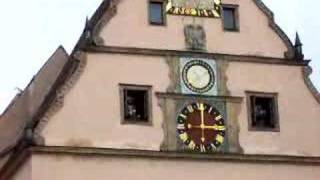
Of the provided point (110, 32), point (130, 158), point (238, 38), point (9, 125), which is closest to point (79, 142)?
point (130, 158)

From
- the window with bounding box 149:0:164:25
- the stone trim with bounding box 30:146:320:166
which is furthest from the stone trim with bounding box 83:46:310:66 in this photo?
the stone trim with bounding box 30:146:320:166

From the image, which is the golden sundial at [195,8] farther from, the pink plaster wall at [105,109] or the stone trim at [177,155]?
the stone trim at [177,155]

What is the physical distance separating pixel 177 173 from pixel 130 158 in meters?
1.28

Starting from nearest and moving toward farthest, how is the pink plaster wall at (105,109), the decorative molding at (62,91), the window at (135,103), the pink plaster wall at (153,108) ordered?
the decorative molding at (62,91), the pink plaster wall at (105,109), the pink plaster wall at (153,108), the window at (135,103)

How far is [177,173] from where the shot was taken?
28.1m

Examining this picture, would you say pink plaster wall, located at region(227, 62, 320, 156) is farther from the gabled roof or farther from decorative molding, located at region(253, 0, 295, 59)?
the gabled roof

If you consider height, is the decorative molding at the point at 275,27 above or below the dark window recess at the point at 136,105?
above

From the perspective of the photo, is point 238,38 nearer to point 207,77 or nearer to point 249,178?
point 207,77

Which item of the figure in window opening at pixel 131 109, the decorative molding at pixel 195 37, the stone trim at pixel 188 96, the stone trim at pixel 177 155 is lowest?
the stone trim at pixel 177 155

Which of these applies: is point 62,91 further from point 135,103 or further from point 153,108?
point 153,108

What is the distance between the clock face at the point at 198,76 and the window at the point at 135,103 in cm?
111

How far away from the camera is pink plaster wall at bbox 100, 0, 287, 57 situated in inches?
1132

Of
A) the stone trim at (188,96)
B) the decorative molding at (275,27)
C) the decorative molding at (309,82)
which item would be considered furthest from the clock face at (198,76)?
the decorative molding at (309,82)

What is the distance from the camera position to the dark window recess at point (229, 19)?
1178 inches
